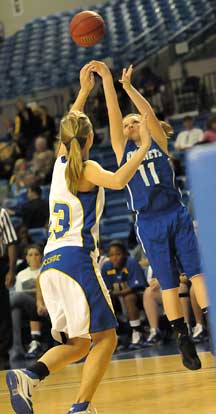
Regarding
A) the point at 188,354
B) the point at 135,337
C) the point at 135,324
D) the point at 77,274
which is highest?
the point at 77,274

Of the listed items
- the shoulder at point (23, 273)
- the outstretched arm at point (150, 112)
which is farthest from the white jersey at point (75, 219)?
the shoulder at point (23, 273)

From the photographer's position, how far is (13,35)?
58.7ft

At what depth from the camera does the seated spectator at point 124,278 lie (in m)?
8.65

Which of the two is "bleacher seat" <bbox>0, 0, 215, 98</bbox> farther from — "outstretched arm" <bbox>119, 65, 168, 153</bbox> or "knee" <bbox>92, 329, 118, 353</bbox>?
"knee" <bbox>92, 329, 118, 353</bbox>

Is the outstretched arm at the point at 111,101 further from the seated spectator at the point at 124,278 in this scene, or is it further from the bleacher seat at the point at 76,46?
the bleacher seat at the point at 76,46

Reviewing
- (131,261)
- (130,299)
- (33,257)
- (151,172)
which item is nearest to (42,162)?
(33,257)

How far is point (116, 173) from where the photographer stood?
4.06 meters

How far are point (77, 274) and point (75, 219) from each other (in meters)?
0.28

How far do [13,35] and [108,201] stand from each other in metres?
6.12

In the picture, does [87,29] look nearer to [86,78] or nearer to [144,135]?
[86,78]

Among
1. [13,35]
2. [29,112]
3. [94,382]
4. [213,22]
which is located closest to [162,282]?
[94,382]

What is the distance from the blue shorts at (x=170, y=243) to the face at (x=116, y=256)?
3390 mm

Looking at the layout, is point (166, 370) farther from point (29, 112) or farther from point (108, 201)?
point (29, 112)

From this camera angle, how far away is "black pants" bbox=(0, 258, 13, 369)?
26.9ft
